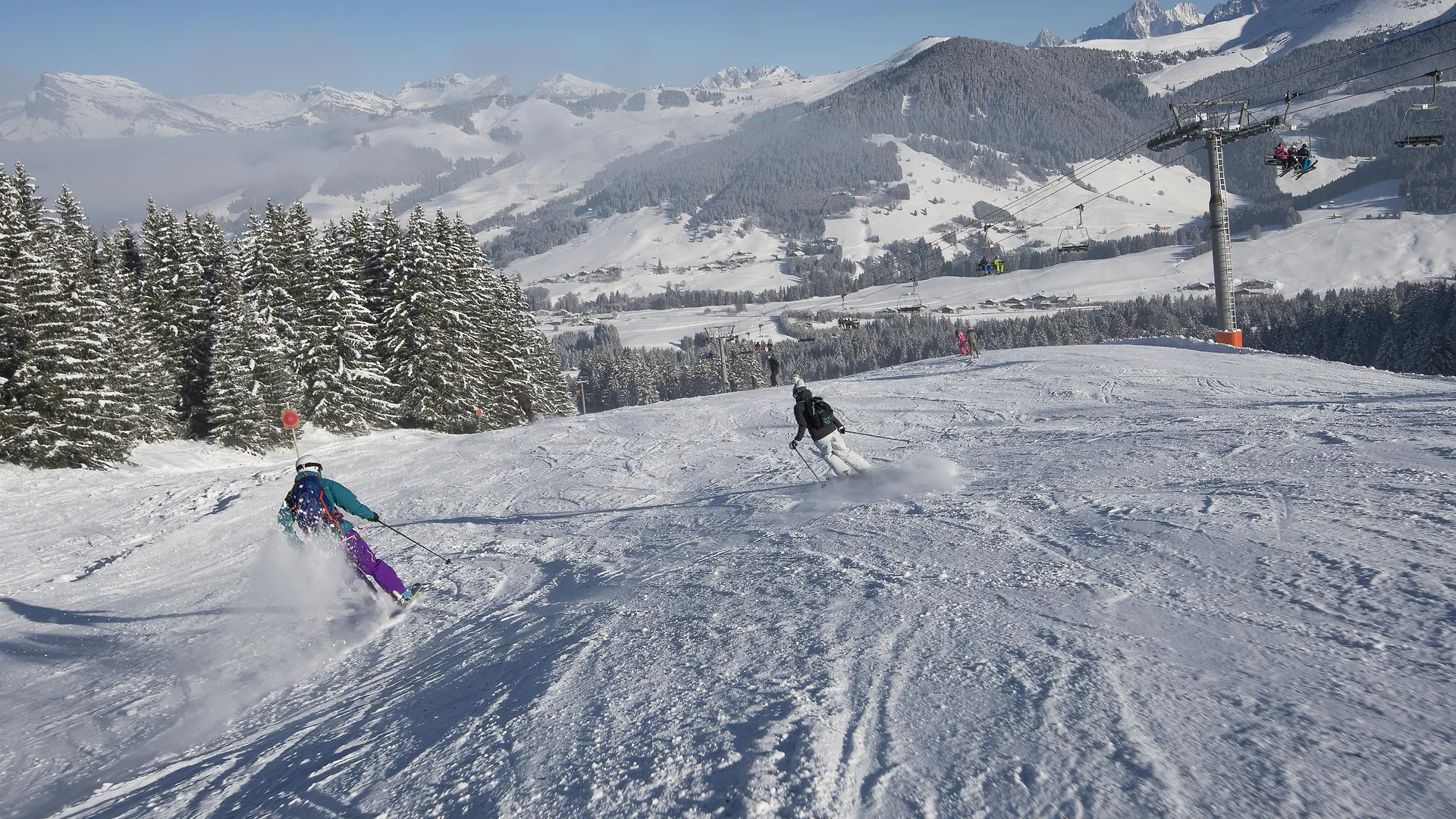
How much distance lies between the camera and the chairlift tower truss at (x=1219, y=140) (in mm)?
32281

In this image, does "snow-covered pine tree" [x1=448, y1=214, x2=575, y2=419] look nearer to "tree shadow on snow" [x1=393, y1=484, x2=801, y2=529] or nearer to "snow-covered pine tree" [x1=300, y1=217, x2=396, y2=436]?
"snow-covered pine tree" [x1=300, y1=217, x2=396, y2=436]

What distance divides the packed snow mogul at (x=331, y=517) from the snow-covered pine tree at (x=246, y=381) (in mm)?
24073

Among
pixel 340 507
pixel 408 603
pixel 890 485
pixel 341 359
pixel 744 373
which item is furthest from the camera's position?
pixel 744 373

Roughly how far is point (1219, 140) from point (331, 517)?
123ft

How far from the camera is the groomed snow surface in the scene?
3721 mm

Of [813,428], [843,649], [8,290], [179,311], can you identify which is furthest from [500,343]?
[843,649]

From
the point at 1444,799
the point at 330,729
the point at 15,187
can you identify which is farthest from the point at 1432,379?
the point at 15,187

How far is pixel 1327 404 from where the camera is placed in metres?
14.0

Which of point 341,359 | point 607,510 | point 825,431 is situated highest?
point 341,359

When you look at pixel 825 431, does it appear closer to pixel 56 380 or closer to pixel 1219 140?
pixel 56 380

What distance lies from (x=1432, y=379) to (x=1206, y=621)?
18.9 m

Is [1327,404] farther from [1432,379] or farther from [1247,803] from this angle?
[1247,803]

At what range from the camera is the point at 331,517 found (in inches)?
382

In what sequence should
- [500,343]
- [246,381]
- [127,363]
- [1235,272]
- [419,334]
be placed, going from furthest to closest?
1. [1235,272]
2. [500,343]
3. [419,334]
4. [246,381]
5. [127,363]
